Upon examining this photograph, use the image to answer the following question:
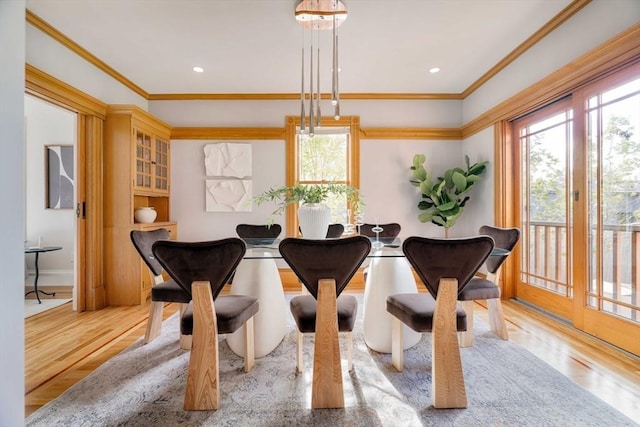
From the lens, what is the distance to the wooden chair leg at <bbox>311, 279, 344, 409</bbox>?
5.39 ft

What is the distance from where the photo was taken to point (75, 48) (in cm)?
305

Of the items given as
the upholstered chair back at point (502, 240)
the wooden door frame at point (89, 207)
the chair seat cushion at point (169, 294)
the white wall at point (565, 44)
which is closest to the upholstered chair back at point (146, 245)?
the chair seat cushion at point (169, 294)

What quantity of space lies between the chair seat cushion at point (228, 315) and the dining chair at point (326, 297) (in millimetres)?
368

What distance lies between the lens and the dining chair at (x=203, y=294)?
5.20 ft

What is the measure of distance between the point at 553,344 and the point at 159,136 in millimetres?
4749

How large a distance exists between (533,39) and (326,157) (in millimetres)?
2633

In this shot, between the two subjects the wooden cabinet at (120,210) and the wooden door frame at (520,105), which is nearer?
the wooden door frame at (520,105)

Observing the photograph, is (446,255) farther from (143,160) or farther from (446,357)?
(143,160)

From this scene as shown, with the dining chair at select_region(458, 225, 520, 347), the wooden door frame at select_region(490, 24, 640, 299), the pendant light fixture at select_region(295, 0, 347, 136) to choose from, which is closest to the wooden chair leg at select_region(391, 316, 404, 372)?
the dining chair at select_region(458, 225, 520, 347)

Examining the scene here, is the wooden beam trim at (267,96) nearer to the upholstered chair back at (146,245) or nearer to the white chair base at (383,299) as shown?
the upholstered chair back at (146,245)

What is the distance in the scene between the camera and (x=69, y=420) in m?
1.56

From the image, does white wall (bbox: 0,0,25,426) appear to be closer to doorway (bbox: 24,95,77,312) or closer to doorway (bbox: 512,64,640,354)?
doorway (bbox: 512,64,640,354)

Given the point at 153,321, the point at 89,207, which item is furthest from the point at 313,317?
the point at 89,207

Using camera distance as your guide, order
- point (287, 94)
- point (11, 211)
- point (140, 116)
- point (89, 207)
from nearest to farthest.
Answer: point (11, 211) < point (89, 207) < point (140, 116) < point (287, 94)
